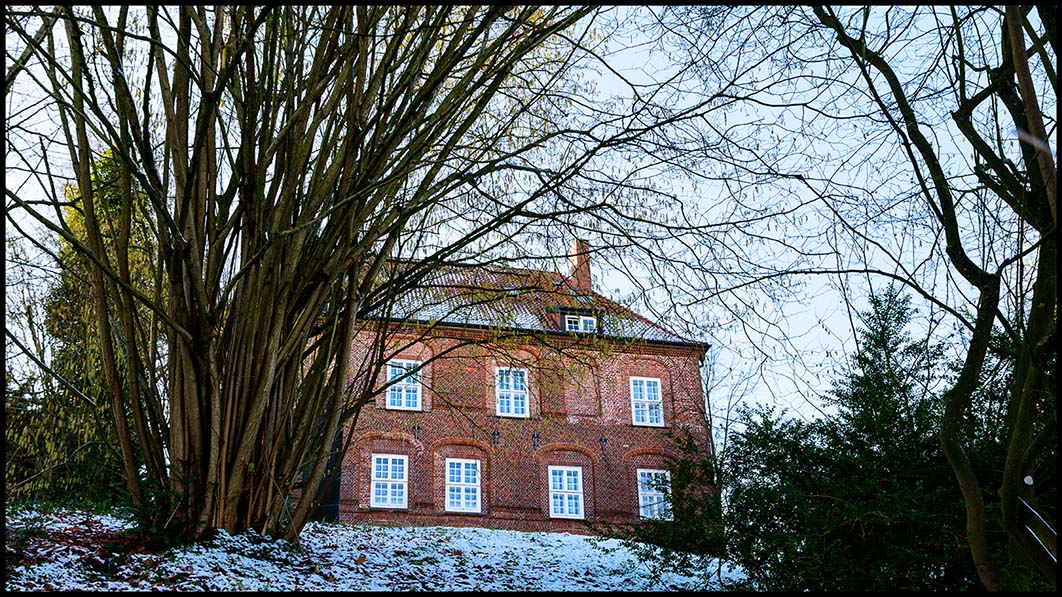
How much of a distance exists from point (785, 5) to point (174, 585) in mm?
4171

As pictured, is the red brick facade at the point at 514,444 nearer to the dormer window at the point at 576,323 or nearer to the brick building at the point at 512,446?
the brick building at the point at 512,446

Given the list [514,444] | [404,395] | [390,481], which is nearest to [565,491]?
[514,444]

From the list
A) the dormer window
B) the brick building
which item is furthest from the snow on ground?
the dormer window

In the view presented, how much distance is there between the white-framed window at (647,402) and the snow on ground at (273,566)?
1356cm

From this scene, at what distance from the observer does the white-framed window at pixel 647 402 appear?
20688 mm

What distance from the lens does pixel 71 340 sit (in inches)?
418

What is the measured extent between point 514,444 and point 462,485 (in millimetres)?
1560

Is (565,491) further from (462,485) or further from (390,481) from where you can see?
(390,481)

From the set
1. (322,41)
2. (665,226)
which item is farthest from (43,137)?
(665,226)

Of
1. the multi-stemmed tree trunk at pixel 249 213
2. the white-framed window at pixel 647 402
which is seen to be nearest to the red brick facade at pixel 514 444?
the white-framed window at pixel 647 402

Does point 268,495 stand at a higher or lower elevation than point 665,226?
lower

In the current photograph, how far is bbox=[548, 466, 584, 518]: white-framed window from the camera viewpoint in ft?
64.4

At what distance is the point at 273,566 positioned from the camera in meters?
4.55

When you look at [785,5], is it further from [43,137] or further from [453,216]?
[43,137]
